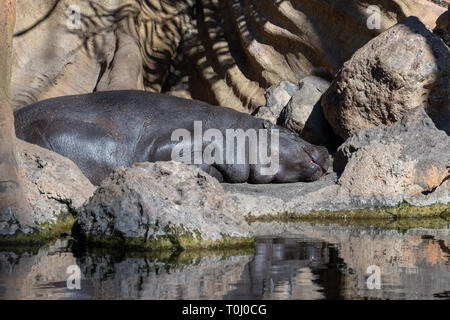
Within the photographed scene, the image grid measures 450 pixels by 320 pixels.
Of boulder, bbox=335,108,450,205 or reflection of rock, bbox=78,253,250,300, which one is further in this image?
boulder, bbox=335,108,450,205

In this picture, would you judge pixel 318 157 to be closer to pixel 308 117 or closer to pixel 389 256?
pixel 308 117

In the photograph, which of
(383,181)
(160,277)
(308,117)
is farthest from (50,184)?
(308,117)

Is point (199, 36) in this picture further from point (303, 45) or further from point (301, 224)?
point (301, 224)

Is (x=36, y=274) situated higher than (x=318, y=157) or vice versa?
(x=36, y=274)

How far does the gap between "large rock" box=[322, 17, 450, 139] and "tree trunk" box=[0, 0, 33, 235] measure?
15.3 ft

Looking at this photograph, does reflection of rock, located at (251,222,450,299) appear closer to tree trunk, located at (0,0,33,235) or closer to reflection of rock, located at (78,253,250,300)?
reflection of rock, located at (78,253,250,300)

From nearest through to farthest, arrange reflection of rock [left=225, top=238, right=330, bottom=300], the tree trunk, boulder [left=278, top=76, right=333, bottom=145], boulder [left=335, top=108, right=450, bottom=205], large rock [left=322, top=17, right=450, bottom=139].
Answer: reflection of rock [left=225, top=238, right=330, bottom=300] < the tree trunk < boulder [left=335, top=108, right=450, bottom=205] < large rock [left=322, top=17, right=450, bottom=139] < boulder [left=278, top=76, right=333, bottom=145]

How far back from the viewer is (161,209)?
18.7 ft

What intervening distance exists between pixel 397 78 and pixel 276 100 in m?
2.69

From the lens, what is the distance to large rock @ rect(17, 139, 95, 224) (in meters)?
6.52

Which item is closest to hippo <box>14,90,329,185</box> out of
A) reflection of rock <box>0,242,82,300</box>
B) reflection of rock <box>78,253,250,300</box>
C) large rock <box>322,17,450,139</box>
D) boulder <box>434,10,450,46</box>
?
large rock <box>322,17,450,139</box>

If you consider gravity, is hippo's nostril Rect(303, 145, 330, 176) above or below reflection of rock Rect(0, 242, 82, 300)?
below

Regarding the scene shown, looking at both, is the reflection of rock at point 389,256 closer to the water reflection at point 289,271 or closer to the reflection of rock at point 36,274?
the water reflection at point 289,271

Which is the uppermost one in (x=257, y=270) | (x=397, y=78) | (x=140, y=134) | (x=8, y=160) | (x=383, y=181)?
(x=397, y=78)
